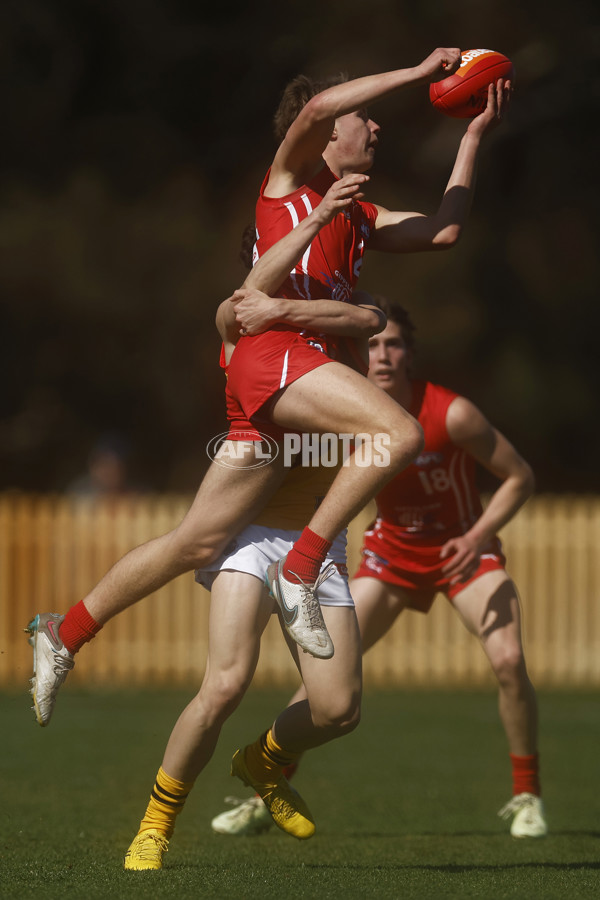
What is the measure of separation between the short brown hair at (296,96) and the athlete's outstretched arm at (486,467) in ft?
6.51

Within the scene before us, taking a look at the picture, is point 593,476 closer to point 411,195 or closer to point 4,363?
point 411,195

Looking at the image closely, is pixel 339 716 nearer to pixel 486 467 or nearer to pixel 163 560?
pixel 163 560

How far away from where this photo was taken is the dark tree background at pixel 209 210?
1888 cm

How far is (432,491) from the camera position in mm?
6949

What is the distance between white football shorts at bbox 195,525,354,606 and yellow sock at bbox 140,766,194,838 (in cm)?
76

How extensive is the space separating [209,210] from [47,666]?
15115 millimetres

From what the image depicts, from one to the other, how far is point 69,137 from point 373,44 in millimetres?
4782

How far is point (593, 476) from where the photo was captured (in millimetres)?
21344


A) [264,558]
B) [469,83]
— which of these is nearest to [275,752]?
[264,558]

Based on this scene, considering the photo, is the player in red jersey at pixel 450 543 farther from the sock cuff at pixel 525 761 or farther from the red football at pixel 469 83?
the red football at pixel 469 83

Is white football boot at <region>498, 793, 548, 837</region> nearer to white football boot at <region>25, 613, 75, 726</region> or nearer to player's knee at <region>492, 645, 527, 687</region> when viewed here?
player's knee at <region>492, 645, 527, 687</region>

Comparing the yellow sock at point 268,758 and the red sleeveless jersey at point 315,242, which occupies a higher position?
the red sleeveless jersey at point 315,242

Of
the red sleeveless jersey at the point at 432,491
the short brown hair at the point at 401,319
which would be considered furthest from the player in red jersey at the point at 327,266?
the red sleeveless jersey at the point at 432,491

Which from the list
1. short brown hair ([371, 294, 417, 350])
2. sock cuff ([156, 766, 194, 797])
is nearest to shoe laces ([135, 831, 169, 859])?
sock cuff ([156, 766, 194, 797])
